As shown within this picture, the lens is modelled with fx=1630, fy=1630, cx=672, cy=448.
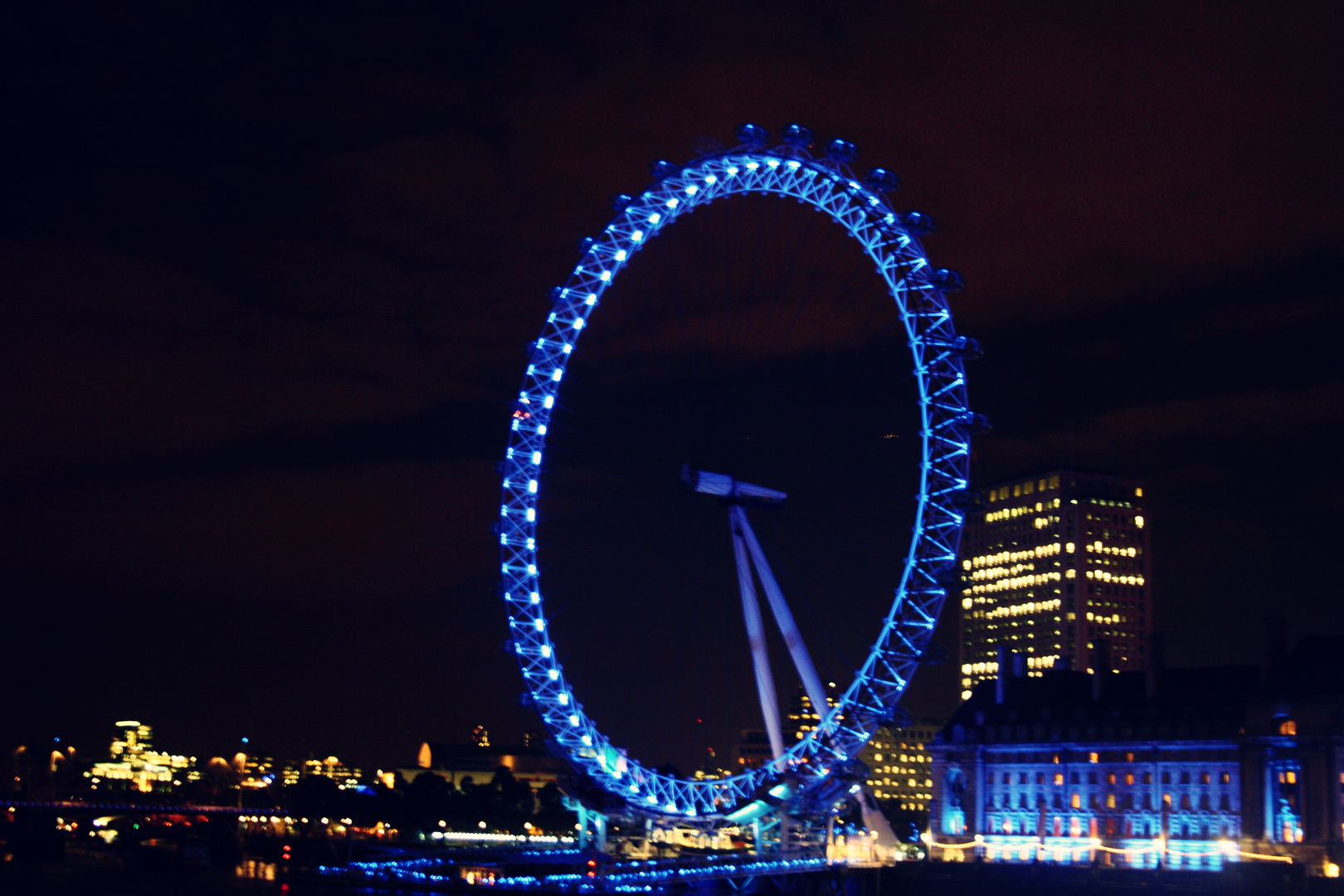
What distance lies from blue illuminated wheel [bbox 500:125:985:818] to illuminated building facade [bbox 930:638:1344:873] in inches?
1336

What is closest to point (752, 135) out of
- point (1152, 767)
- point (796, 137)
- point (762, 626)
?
point (796, 137)

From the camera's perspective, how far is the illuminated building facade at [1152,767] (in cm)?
9325

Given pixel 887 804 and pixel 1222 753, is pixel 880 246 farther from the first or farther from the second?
pixel 887 804

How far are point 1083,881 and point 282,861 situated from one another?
57.3 metres

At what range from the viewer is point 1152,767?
343 ft

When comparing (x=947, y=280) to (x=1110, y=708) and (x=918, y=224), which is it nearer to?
(x=918, y=224)

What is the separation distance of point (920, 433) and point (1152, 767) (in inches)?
2132

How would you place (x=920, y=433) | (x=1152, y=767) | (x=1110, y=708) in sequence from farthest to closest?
(x=1110, y=708)
(x=1152, y=767)
(x=920, y=433)

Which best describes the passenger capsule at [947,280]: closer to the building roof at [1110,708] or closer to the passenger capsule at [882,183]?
the passenger capsule at [882,183]

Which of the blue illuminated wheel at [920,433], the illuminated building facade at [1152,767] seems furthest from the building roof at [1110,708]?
the blue illuminated wheel at [920,433]

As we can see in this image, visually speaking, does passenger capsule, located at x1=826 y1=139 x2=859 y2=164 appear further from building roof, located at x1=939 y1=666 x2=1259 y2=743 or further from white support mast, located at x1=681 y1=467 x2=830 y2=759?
building roof, located at x1=939 y1=666 x2=1259 y2=743

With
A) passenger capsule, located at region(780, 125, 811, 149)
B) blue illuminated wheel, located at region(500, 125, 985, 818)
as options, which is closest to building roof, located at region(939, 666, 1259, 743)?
blue illuminated wheel, located at region(500, 125, 985, 818)

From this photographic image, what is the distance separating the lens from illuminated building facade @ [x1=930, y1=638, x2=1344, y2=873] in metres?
93.2

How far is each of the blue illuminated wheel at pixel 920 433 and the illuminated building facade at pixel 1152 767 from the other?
33937 mm
